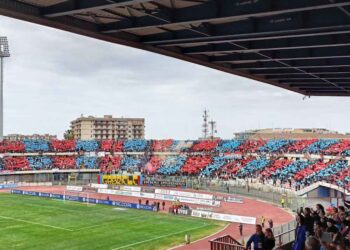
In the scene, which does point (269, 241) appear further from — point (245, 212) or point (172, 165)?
point (172, 165)

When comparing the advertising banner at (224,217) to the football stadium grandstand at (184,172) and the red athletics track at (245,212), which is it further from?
the red athletics track at (245,212)

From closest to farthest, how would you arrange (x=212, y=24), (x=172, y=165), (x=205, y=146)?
(x=212, y=24) → (x=172, y=165) → (x=205, y=146)

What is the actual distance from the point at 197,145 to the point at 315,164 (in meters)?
36.7

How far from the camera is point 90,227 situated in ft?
142

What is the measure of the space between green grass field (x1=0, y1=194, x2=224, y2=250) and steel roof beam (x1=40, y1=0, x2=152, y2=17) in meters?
25.8

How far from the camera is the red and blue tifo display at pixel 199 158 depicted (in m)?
64.6

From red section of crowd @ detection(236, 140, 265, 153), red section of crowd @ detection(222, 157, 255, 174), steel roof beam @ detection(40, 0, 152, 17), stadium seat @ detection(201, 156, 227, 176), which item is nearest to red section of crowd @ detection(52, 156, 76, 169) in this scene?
stadium seat @ detection(201, 156, 227, 176)

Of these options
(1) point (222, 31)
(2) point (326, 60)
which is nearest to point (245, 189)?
(2) point (326, 60)

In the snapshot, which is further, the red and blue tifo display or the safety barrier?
the safety barrier

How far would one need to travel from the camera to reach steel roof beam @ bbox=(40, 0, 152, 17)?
11.6 metres

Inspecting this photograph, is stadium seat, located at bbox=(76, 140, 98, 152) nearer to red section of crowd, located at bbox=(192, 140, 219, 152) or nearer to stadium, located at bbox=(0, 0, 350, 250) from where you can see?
stadium, located at bbox=(0, 0, 350, 250)

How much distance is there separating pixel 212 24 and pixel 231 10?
2480 millimetres

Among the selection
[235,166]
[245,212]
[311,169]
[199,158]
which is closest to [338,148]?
[311,169]

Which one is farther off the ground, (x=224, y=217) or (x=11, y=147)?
(x=11, y=147)
